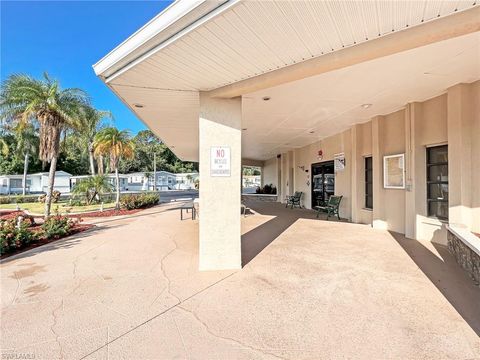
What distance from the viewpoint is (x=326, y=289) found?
353 cm

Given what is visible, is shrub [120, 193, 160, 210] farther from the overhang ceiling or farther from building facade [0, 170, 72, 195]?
building facade [0, 170, 72, 195]

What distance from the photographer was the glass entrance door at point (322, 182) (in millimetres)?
11255

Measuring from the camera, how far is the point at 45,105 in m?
9.36

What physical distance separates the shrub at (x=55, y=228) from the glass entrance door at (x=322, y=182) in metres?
10.2

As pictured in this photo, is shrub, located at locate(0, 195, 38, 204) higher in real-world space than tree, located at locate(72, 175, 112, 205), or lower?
lower

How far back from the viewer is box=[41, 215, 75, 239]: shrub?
690cm

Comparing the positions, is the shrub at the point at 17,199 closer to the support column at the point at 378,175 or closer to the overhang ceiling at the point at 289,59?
the overhang ceiling at the point at 289,59

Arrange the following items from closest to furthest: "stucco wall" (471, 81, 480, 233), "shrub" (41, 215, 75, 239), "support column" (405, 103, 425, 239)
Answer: "stucco wall" (471, 81, 480, 233) → "support column" (405, 103, 425, 239) → "shrub" (41, 215, 75, 239)

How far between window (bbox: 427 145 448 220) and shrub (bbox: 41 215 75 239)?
10.0 meters

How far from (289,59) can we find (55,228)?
7.77 meters

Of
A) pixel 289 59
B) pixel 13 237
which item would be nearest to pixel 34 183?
pixel 13 237

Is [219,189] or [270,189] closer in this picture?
[219,189]

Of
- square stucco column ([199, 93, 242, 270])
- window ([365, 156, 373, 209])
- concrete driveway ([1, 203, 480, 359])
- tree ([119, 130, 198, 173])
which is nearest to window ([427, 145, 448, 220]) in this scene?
concrete driveway ([1, 203, 480, 359])

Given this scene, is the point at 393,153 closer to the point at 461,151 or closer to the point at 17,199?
the point at 461,151
